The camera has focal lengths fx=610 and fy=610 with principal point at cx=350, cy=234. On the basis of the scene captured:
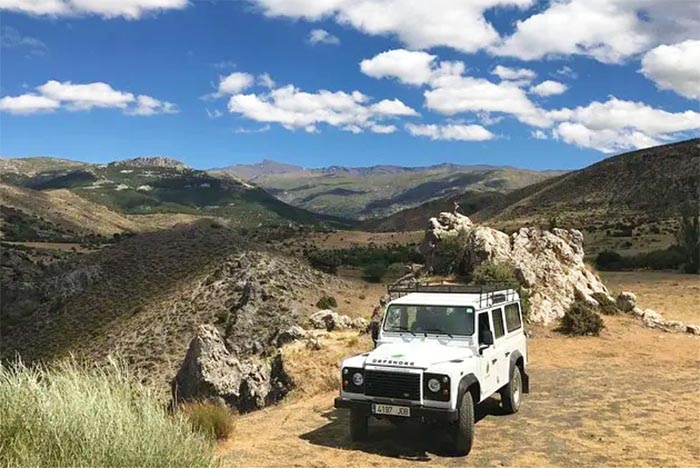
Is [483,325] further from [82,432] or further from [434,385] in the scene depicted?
[82,432]

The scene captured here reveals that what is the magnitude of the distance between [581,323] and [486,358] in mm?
12479

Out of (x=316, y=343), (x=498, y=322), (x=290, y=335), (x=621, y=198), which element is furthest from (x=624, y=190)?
(x=498, y=322)

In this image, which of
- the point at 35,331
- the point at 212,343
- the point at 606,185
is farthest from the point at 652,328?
the point at 606,185

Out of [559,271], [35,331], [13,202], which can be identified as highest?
A: [13,202]

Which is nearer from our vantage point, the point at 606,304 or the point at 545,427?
the point at 545,427

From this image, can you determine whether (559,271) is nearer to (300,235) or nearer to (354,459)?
(354,459)

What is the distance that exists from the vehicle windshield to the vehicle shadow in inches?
68.9

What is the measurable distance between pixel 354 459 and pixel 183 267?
2327 cm

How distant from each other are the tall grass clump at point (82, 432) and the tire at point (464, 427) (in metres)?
4.20

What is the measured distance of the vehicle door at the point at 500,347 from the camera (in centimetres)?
1154

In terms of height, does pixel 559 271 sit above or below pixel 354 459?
above

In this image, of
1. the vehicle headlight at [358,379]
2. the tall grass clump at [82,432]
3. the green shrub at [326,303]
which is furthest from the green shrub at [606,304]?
the tall grass clump at [82,432]

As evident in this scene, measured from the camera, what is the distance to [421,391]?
9.67 m

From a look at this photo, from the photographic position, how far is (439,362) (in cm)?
995
